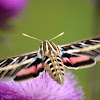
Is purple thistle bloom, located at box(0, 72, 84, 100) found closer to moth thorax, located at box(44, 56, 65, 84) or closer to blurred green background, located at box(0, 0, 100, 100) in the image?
moth thorax, located at box(44, 56, 65, 84)

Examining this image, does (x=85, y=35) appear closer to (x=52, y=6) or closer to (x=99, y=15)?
(x=52, y=6)

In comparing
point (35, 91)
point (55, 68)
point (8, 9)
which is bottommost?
point (35, 91)

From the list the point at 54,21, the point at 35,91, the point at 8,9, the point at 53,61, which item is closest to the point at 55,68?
the point at 53,61

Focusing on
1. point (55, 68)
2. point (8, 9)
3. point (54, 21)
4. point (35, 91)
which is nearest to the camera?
point (55, 68)

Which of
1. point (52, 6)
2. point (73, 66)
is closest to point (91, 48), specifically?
point (73, 66)

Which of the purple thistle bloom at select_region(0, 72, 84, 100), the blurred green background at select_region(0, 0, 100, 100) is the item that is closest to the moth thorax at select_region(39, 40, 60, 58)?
the purple thistle bloom at select_region(0, 72, 84, 100)

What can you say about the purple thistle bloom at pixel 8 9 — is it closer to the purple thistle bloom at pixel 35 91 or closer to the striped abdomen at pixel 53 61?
the purple thistle bloom at pixel 35 91

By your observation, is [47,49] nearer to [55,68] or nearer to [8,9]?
[55,68]
